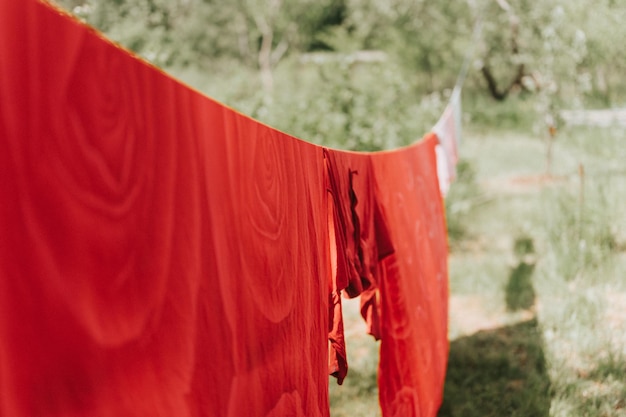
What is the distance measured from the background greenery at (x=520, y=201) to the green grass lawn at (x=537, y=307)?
0.04ft

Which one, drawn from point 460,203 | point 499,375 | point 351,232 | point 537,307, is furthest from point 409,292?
point 460,203

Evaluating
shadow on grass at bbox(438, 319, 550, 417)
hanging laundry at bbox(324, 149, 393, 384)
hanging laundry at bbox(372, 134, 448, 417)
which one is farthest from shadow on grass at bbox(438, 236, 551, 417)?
hanging laundry at bbox(324, 149, 393, 384)

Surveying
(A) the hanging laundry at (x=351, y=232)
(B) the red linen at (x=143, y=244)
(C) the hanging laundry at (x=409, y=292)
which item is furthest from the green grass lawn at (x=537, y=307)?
(B) the red linen at (x=143, y=244)

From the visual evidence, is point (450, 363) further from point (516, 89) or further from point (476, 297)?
point (516, 89)

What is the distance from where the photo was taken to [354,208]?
6.79ft

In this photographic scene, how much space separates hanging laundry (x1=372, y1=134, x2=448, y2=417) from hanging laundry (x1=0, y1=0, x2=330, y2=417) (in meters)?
1.14

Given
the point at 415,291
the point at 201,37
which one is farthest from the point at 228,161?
the point at 201,37

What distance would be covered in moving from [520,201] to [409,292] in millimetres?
7371

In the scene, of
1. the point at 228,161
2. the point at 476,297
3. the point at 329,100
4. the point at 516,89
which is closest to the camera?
the point at 228,161

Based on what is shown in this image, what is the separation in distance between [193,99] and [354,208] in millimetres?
1019

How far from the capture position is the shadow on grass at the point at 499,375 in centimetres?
368

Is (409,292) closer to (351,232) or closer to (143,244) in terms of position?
(351,232)

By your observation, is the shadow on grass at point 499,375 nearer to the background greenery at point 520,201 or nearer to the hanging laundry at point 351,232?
the background greenery at point 520,201

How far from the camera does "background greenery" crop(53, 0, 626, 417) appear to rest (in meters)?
4.02
